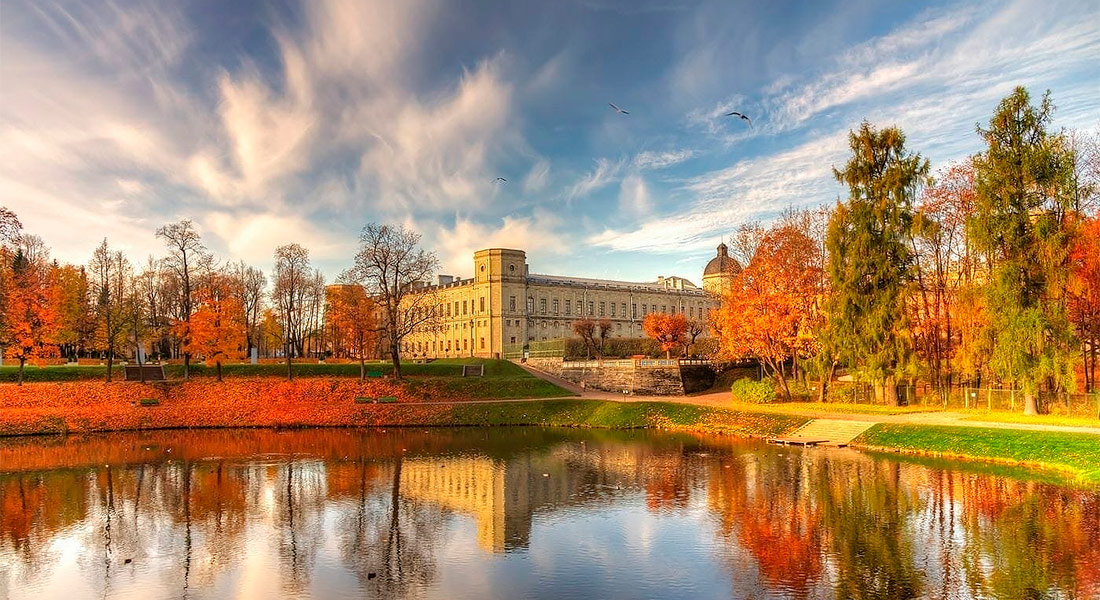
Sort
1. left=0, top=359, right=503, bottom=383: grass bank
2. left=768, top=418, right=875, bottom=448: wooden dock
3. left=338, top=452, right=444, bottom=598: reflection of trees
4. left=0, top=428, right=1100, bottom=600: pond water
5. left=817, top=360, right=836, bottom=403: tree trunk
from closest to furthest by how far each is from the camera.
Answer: left=0, top=428, right=1100, bottom=600: pond water → left=338, top=452, right=444, bottom=598: reflection of trees → left=768, top=418, right=875, bottom=448: wooden dock → left=817, top=360, right=836, bottom=403: tree trunk → left=0, top=359, right=503, bottom=383: grass bank

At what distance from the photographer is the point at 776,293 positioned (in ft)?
129

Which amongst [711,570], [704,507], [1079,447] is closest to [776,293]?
[1079,447]

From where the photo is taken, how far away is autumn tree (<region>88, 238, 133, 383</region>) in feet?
151

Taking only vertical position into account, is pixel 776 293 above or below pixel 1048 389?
above

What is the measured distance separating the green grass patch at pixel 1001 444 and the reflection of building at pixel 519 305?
55.3 m

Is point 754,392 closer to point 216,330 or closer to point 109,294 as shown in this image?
point 216,330

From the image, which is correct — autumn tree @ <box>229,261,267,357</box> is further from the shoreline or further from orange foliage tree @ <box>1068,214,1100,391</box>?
orange foliage tree @ <box>1068,214,1100,391</box>

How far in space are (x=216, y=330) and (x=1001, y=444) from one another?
43.1 meters

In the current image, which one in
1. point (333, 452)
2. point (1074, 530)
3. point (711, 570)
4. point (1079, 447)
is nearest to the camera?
point (711, 570)

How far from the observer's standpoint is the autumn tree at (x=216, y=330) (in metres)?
44.1

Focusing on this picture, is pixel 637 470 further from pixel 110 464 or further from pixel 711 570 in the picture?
pixel 110 464

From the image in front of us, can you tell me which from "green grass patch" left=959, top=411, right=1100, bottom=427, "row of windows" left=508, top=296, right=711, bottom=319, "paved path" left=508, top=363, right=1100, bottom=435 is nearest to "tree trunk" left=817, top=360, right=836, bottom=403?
"paved path" left=508, top=363, right=1100, bottom=435

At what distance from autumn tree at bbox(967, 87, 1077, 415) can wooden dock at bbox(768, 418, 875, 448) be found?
21.9 feet

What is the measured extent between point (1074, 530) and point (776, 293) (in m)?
24.6
